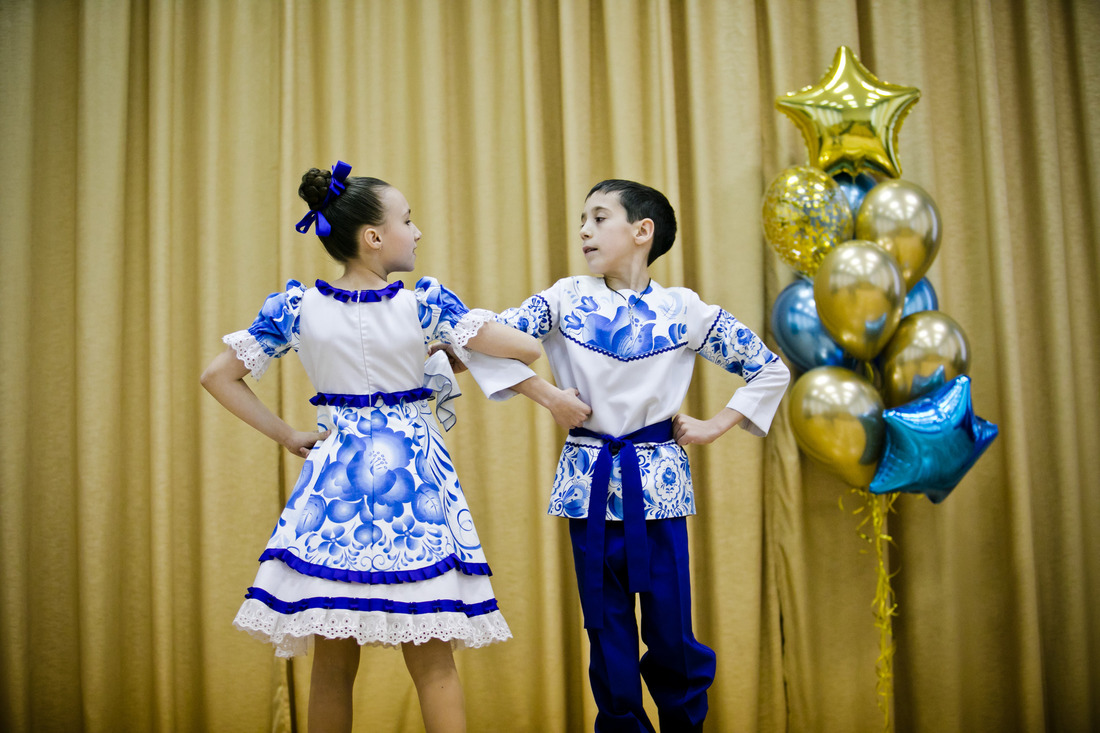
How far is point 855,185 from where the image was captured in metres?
2.32

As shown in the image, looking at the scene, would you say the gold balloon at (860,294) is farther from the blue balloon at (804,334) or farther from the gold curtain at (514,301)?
the gold curtain at (514,301)

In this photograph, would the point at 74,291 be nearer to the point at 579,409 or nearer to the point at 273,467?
the point at 273,467

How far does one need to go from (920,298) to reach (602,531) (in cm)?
121

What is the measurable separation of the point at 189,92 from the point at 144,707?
2.06 metres

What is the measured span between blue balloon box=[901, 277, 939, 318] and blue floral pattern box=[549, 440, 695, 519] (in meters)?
0.90

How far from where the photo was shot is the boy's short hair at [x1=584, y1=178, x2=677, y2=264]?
1878 millimetres

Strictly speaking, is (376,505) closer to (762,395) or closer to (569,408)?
(569,408)

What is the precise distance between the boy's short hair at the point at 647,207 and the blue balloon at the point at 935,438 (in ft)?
2.44

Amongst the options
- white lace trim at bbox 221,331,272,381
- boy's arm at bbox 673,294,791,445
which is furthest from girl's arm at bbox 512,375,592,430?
white lace trim at bbox 221,331,272,381

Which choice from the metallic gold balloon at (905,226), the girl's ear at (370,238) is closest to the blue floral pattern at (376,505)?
the girl's ear at (370,238)

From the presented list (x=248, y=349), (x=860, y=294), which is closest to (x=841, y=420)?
(x=860, y=294)

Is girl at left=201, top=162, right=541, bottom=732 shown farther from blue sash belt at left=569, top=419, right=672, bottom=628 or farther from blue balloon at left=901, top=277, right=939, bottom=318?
blue balloon at left=901, top=277, right=939, bottom=318

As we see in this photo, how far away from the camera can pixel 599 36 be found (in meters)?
2.67

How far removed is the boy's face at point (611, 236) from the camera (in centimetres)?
184
